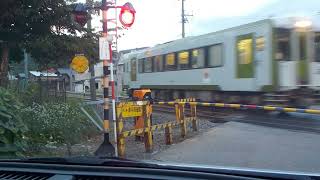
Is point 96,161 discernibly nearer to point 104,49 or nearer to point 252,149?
point 252,149

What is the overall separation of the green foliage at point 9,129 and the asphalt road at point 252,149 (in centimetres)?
270

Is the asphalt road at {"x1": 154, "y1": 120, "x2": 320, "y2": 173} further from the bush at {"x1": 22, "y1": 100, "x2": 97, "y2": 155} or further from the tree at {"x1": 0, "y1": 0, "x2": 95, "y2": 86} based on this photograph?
the tree at {"x1": 0, "y1": 0, "x2": 95, "y2": 86}

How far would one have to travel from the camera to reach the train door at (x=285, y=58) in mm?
18781

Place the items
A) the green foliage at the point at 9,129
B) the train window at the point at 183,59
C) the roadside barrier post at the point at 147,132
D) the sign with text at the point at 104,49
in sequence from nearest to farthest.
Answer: the green foliage at the point at 9,129 < the sign with text at the point at 104,49 < the roadside barrier post at the point at 147,132 < the train window at the point at 183,59

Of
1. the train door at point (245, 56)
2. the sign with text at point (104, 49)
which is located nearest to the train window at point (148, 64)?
the train door at point (245, 56)

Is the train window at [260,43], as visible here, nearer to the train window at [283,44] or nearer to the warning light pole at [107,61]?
the train window at [283,44]

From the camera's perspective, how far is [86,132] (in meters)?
15.2

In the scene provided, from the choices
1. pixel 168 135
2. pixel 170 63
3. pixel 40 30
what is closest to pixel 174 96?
pixel 170 63

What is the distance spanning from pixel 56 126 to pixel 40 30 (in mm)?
9851

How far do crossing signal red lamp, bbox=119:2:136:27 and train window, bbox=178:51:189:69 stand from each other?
13.2 m

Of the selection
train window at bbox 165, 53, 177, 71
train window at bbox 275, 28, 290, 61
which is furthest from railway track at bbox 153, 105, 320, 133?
train window at bbox 165, 53, 177, 71

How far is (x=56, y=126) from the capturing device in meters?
14.3

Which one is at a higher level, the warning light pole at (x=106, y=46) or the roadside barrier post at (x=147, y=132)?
the warning light pole at (x=106, y=46)

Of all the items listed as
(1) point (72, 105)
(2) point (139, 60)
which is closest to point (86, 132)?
(1) point (72, 105)
